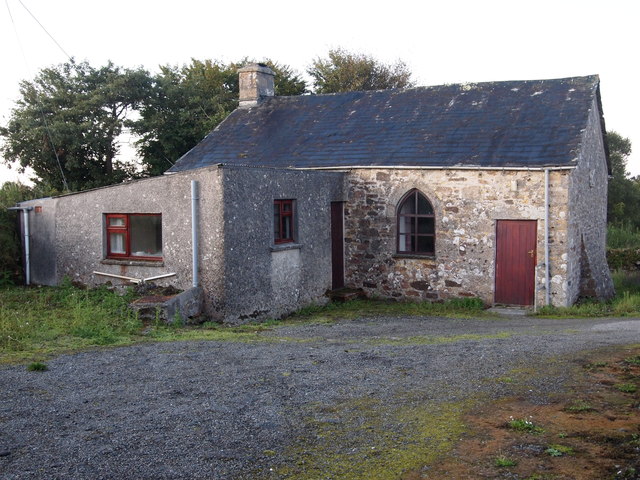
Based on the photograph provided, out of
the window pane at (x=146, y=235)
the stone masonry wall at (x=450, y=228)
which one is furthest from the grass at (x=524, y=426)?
the window pane at (x=146, y=235)

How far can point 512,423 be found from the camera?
6.14m

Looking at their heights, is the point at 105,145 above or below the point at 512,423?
above

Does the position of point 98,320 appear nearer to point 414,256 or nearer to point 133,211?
point 133,211

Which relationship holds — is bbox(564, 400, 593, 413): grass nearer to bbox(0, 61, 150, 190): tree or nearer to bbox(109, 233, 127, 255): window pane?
bbox(109, 233, 127, 255): window pane

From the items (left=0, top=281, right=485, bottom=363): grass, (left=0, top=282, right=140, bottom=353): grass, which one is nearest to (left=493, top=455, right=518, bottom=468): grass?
(left=0, top=281, right=485, bottom=363): grass

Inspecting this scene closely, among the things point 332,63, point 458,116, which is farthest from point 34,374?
point 332,63

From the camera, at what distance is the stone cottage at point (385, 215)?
1418 cm

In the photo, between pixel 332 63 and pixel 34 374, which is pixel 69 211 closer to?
pixel 34 374

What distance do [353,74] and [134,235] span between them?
23.9 m

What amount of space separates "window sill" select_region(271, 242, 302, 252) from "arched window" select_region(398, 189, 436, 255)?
3.12 meters

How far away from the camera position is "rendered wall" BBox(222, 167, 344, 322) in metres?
13.8

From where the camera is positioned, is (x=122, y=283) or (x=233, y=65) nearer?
(x=122, y=283)

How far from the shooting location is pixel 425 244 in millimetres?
17344

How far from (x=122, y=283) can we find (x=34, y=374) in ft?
23.3
